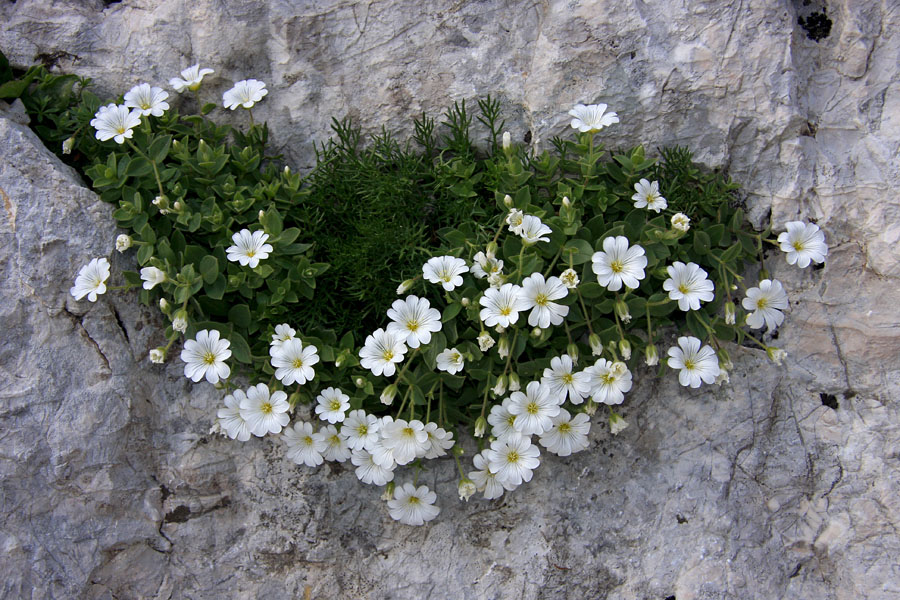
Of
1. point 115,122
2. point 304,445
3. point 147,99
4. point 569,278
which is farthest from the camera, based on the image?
point 147,99

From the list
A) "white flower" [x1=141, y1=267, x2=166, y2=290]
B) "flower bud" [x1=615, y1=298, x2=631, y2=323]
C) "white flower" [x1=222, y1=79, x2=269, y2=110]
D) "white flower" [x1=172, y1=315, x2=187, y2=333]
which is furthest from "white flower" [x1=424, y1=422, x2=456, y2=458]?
"white flower" [x1=222, y1=79, x2=269, y2=110]

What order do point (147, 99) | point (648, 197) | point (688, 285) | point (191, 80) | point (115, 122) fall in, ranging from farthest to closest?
point (191, 80)
point (147, 99)
point (115, 122)
point (648, 197)
point (688, 285)

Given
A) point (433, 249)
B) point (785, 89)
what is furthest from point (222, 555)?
point (785, 89)

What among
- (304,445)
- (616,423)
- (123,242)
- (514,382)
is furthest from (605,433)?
(123,242)

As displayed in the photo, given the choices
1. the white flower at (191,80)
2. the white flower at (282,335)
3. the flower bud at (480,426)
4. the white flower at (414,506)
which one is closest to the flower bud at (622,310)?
the flower bud at (480,426)

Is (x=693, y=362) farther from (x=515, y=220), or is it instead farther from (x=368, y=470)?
(x=368, y=470)

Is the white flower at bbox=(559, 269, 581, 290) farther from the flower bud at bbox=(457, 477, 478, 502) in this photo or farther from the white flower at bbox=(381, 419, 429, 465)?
the flower bud at bbox=(457, 477, 478, 502)

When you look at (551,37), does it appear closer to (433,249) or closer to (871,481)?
(433,249)
